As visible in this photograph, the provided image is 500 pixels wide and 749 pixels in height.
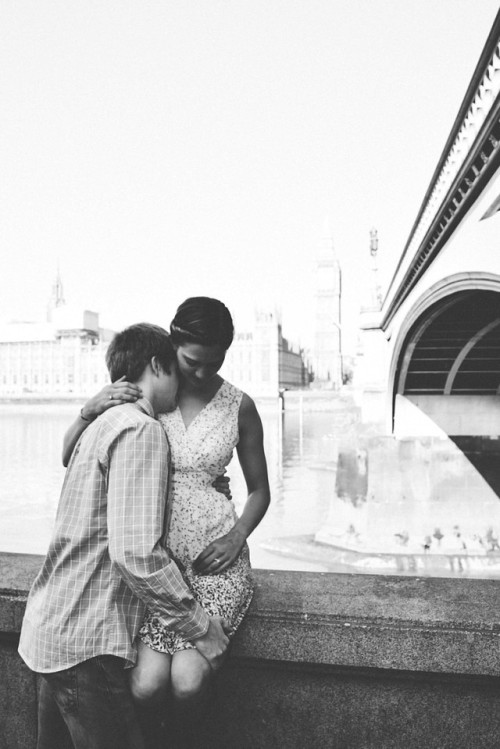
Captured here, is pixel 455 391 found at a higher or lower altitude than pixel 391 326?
lower

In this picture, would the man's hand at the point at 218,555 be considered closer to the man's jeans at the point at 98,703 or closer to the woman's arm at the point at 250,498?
the woman's arm at the point at 250,498

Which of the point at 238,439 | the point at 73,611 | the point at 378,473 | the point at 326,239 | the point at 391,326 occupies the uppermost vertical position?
the point at 326,239

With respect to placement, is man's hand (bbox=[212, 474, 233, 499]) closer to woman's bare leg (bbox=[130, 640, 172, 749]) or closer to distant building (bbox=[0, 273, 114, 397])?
woman's bare leg (bbox=[130, 640, 172, 749])

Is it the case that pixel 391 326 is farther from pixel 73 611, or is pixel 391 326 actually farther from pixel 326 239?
pixel 326 239

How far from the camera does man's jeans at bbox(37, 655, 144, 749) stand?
1.40m

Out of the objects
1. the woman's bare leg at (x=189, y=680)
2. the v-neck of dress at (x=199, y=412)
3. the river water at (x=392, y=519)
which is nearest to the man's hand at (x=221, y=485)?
the v-neck of dress at (x=199, y=412)

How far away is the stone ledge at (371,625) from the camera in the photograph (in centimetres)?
160

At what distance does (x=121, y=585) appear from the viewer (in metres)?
1.44

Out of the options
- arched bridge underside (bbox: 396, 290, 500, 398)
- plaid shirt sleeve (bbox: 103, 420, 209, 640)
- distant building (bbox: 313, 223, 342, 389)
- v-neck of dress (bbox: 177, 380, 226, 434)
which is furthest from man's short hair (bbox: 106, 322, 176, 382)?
distant building (bbox: 313, 223, 342, 389)

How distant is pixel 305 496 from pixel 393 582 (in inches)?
673

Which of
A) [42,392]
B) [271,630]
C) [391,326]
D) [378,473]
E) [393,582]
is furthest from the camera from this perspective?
[42,392]

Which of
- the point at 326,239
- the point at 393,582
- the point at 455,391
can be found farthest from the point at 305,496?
the point at 326,239

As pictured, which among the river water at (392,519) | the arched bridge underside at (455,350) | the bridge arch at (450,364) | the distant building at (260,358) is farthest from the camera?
the distant building at (260,358)

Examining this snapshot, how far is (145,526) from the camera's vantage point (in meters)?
1.35
